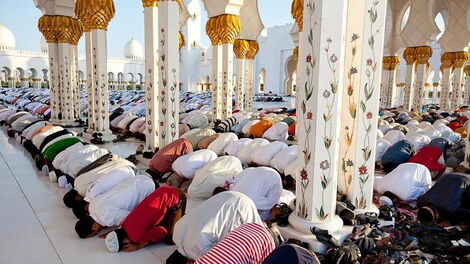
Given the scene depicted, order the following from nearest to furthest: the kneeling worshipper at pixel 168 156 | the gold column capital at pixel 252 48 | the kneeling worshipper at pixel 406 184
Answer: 1. the kneeling worshipper at pixel 406 184
2. the kneeling worshipper at pixel 168 156
3. the gold column capital at pixel 252 48

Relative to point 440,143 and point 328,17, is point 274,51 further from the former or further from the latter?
point 328,17

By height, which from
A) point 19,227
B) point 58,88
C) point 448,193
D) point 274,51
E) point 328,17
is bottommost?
point 19,227

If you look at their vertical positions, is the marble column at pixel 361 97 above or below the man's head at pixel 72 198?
above

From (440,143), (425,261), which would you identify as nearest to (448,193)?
(425,261)

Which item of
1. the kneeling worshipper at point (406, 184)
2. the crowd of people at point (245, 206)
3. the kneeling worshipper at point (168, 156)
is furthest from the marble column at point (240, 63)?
the kneeling worshipper at point (406, 184)

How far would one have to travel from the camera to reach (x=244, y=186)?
3250mm

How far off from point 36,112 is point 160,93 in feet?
26.5

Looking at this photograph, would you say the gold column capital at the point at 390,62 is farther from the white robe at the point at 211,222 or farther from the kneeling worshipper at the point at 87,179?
the white robe at the point at 211,222

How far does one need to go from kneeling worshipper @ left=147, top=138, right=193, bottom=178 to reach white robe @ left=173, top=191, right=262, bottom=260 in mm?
2124

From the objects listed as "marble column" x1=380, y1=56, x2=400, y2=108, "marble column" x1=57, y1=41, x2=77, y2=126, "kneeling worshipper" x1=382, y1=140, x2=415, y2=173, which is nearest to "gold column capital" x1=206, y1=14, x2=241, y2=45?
"marble column" x1=57, y1=41, x2=77, y2=126

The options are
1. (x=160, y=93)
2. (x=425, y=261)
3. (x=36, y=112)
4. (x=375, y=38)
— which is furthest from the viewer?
(x=36, y=112)

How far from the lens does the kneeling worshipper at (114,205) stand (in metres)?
2.94

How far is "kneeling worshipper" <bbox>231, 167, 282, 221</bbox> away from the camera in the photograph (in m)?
3.23

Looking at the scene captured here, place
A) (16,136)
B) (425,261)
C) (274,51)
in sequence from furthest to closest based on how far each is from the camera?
(274,51) < (16,136) < (425,261)
